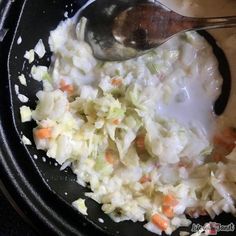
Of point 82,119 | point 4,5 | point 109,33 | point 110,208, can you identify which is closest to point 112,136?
point 82,119

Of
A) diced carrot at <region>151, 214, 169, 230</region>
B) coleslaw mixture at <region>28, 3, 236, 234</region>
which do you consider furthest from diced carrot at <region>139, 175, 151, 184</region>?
diced carrot at <region>151, 214, 169, 230</region>

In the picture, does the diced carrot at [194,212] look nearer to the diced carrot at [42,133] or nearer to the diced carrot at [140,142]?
the diced carrot at [140,142]

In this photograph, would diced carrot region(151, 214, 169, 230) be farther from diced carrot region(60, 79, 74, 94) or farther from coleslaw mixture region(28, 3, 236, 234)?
diced carrot region(60, 79, 74, 94)

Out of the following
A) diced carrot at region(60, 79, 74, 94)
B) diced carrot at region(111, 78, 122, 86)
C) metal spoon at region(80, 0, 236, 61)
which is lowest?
diced carrot at region(111, 78, 122, 86)

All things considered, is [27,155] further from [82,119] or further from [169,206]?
[169,206]

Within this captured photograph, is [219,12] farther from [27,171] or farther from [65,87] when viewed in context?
[27,171]

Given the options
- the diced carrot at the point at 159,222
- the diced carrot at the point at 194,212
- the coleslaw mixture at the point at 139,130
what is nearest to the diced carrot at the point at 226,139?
the coleslaw mixture at the point at 139,130

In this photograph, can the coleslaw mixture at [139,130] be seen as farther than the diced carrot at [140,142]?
No
